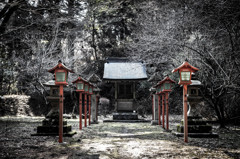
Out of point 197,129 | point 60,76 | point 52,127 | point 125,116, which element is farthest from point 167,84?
point 125,116

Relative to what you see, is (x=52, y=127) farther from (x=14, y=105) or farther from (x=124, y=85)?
(x=14, y=105)

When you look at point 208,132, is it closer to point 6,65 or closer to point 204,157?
point 204,157

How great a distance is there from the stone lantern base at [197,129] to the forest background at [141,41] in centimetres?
125

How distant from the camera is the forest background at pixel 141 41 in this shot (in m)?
6.37

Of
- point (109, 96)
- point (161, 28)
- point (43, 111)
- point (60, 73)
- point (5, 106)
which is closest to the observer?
point (60, 73)

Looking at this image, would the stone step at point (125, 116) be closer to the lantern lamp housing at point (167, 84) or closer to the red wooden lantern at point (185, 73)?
the lantern lamp housing at point (167, 84)

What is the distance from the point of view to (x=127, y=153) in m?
4.46

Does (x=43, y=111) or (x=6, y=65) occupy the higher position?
(x=6, y=65)

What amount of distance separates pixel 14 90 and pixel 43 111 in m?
3.35

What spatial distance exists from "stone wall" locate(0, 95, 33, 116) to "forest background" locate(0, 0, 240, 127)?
3.73 ft

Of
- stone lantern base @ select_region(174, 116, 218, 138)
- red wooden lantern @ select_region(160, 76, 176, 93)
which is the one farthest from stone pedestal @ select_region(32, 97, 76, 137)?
red wooden lantern @ select_region(160, 76, 176, 93)

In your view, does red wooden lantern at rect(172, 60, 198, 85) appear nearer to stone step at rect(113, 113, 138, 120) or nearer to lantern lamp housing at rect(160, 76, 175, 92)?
lantern lamp housing at rect(160, 76, 175, 92)

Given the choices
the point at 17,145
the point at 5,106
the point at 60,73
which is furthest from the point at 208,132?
the point at 5,106

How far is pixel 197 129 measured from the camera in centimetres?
690
